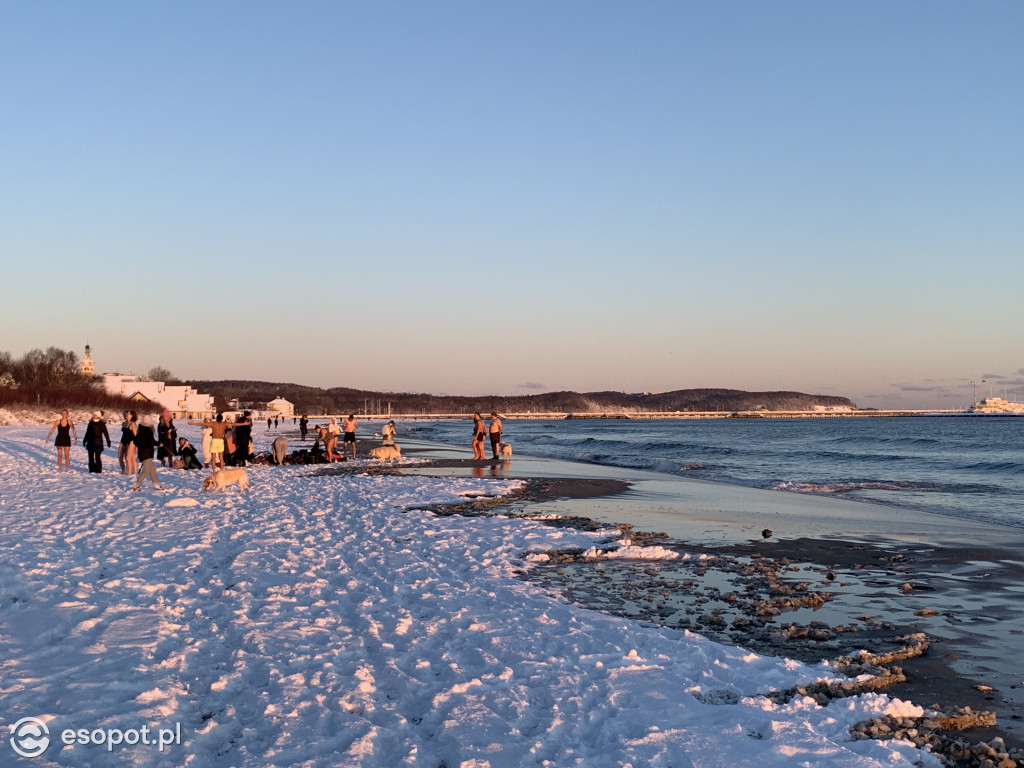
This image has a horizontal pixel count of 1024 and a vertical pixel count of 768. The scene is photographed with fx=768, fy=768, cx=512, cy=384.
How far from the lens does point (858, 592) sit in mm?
8703

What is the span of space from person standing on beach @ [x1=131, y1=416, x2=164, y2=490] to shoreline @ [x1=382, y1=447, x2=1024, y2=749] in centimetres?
715

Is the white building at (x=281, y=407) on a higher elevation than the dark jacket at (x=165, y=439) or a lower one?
lower

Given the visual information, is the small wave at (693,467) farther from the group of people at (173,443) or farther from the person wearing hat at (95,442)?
the person wearing hat at (95,442)

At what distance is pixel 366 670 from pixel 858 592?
5.90m

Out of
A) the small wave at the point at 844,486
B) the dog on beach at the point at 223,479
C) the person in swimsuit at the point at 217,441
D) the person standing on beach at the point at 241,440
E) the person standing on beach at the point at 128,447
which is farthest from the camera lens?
the person standing on beach at the point at 241,440

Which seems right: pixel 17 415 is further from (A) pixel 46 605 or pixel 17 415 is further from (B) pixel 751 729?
(B) pixel 751 729

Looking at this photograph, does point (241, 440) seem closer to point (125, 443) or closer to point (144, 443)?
point (125, 443)

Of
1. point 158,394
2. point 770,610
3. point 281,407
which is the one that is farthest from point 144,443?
point 281,407

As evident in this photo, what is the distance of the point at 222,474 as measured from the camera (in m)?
16.9

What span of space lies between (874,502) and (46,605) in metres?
18.3

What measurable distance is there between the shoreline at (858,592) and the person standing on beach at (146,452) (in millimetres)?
7146

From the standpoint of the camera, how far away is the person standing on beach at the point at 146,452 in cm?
Result: 1686

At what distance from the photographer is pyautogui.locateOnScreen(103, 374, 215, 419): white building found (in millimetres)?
93312

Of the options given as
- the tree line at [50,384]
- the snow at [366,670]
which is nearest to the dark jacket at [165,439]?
the snow at [366,670]
